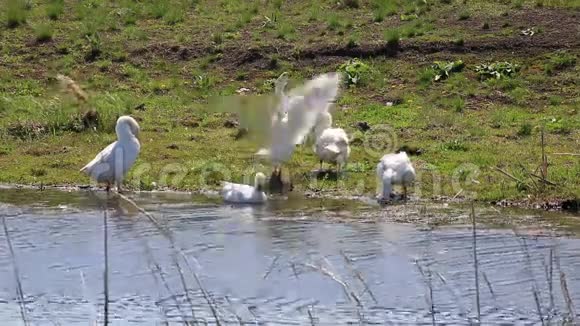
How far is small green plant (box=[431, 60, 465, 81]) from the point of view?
1830cm

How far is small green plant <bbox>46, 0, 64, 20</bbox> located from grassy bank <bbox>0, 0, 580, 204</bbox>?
0.05m

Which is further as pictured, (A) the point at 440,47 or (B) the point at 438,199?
(A) the point at 440,47

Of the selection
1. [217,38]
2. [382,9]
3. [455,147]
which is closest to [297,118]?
[455,147]

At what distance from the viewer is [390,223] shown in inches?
458

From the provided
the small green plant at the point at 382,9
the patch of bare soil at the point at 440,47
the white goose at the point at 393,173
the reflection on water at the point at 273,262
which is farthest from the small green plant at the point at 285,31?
the white goose at the point at 393,173

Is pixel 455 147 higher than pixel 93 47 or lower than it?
lower

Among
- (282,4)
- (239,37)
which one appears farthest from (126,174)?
Answer: (282,4)

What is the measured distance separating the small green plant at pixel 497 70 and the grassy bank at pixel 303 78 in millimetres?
22

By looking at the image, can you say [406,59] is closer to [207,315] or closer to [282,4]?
[282,4]

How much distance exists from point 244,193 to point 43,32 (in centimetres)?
940

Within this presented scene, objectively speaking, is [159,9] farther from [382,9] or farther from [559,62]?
[559,62]

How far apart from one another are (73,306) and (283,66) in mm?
11022

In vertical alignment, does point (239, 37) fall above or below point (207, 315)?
above

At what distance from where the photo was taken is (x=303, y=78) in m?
18.6
